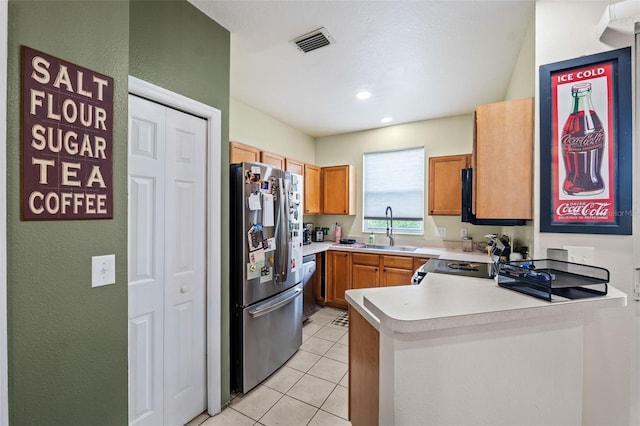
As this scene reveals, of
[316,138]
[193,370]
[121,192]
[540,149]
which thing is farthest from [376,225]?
[121,192]

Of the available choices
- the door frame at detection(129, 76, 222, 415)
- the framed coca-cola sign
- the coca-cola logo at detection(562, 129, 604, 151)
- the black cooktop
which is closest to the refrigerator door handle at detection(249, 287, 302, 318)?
the door frame at detection(129, 76, 222, 415)

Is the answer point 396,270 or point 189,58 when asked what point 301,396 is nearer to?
point 396,270

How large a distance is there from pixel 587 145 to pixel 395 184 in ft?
8.86

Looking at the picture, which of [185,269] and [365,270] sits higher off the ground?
[185,269]

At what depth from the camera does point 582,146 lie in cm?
142

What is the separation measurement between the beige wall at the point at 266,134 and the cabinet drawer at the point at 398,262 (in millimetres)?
2124

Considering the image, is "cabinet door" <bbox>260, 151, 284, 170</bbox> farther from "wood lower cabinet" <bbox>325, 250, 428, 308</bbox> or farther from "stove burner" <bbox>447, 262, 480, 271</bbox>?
"stove burner" <bbox>447, 262, 480, 271</bbox>

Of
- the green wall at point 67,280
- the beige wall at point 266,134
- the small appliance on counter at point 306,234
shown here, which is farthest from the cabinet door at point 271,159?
the green wall at point 67,280

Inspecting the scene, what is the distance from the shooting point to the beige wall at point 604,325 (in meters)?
1.33

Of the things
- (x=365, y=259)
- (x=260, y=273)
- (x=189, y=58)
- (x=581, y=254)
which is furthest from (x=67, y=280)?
(x=365, y=259)

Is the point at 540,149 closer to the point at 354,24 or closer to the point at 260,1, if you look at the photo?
the point at 354,24

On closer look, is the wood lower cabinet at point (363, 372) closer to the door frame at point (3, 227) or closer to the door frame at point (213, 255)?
the door frame at point (213, 255)

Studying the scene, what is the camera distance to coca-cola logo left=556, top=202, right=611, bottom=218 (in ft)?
4.51

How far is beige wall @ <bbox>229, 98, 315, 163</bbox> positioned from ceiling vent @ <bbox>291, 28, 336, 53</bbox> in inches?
52.8
